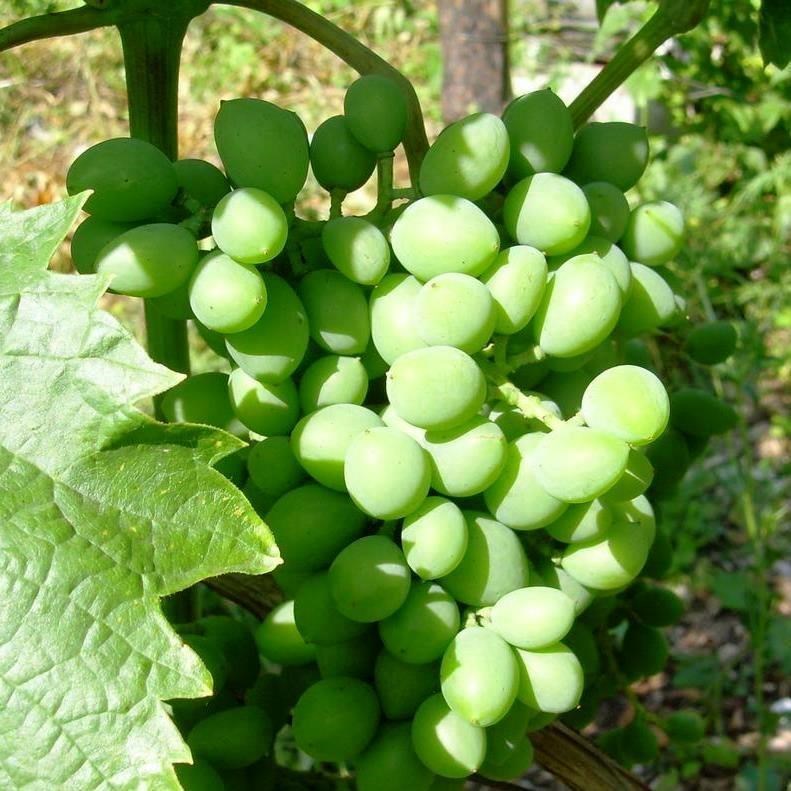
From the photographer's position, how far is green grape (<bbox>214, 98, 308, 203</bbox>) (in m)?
0.76

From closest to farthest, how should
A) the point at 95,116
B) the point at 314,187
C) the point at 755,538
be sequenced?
the point at 755,538, the point at 314,187, the point at 95,116

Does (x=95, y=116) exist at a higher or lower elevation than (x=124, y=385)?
lower

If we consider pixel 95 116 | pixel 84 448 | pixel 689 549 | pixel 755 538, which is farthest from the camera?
pixel 95 116

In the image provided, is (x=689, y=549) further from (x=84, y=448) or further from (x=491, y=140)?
(x=84, y=448)

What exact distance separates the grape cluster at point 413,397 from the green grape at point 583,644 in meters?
0.12

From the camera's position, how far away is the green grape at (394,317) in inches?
30.8

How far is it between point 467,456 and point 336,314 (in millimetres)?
153

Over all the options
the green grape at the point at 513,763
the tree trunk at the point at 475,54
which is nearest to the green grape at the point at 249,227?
the green grape at the point at 513,763

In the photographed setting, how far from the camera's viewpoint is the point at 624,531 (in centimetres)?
82

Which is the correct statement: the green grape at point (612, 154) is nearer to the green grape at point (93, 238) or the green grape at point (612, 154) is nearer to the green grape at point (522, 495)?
the green grape at point (522, 495)

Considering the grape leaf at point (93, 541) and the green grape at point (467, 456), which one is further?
the green grape at point (467, 456)

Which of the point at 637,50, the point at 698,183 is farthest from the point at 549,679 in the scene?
the point at 698,183

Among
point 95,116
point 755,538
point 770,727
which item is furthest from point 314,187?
point 770,727

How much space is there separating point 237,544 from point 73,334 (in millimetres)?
168
